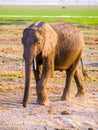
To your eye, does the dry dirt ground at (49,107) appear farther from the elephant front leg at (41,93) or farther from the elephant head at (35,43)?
the elephant head at (35,43)

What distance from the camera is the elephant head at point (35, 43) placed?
11453 mm

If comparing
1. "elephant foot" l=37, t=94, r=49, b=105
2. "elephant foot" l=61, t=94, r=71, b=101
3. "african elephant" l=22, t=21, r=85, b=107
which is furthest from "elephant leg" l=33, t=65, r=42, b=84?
"elephant foot" l=61, t=94, r=71, b=101

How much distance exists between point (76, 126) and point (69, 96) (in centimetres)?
242

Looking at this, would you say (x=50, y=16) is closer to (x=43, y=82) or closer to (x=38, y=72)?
(x=38, y=72)

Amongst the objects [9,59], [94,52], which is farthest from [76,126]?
[94,52]

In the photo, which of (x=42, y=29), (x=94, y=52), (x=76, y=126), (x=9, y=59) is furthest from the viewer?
(x=94, y=52)

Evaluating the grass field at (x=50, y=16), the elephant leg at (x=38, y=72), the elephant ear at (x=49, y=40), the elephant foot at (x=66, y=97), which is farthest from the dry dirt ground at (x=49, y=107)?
the grass field at (x=50, y=16)

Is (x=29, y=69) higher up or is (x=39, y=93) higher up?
(x=29, y=69)

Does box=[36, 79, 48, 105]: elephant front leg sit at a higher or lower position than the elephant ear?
lower

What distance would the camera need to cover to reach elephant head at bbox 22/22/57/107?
1145 cm

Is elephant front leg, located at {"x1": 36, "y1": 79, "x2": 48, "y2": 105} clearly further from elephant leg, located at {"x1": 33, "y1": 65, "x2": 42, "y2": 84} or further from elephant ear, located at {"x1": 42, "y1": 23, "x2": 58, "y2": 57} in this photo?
elephant ear, located at {"x1": 42, "y1": 23, "x2": 58, "y2": 57}

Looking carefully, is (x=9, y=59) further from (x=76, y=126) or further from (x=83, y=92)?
(x=76, y=126)

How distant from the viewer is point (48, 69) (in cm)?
1236

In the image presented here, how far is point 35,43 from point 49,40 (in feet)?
2.15
